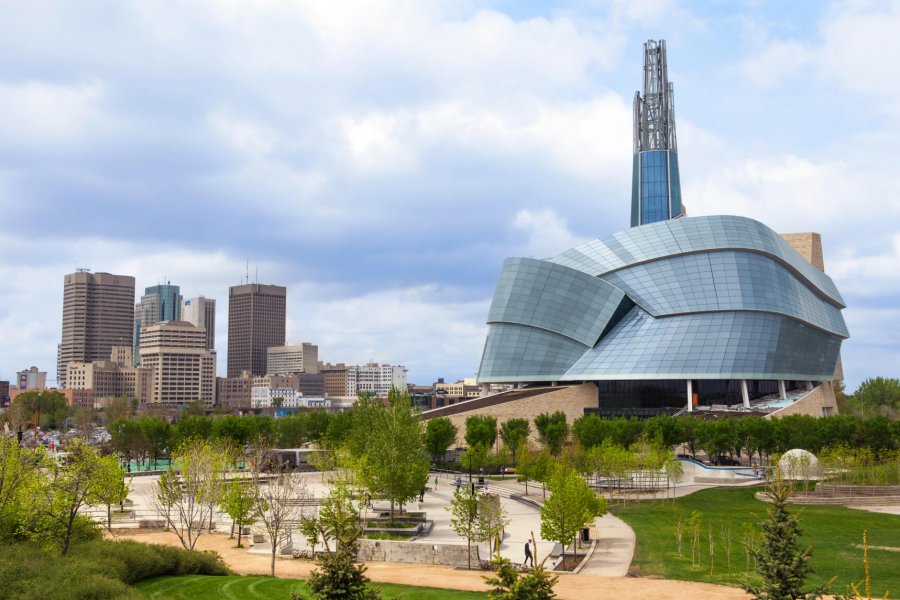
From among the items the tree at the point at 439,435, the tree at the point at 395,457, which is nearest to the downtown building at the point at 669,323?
the tree at the point at 439,435

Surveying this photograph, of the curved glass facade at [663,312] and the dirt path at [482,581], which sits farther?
the curved glass facade at [663,312]

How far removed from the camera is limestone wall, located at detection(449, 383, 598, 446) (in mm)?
98875

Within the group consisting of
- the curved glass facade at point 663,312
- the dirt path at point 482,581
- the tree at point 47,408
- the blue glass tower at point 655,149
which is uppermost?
the blue glass tower at point 655,149

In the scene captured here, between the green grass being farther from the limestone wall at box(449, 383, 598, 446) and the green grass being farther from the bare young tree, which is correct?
the limestone wall at box(449, 383, 598, 446)

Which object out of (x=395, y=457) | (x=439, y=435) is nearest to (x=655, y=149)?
(x=439, y=435)

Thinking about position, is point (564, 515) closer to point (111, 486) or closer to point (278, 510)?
point (278, 510)

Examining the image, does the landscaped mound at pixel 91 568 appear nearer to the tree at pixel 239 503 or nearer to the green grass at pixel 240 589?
the green grass at pixel 240 589

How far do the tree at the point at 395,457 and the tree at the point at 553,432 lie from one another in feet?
104

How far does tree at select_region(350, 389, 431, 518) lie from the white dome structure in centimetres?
3106

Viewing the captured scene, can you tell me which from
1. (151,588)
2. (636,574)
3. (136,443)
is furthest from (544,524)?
(136,443)

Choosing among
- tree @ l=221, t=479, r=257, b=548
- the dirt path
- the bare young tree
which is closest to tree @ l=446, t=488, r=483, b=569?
the dirt path

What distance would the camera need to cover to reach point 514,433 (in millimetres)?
87750

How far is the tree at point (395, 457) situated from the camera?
162 ft

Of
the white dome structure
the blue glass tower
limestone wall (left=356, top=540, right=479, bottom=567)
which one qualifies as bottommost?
limestone wall (left=356, top=540, right=479, bottom=567)
